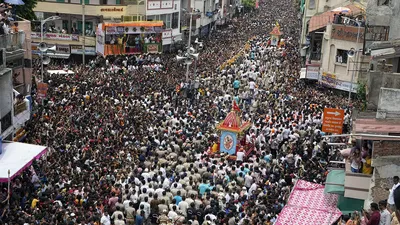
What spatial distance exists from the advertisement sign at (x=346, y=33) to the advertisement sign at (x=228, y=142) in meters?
15.2

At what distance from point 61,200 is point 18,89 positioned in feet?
40.0

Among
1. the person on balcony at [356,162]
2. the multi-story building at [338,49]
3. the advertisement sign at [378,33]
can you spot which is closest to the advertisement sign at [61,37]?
the multi-story building at [338,49]

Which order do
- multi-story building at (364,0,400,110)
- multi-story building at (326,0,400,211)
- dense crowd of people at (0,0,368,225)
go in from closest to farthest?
multi-story building at (326,0,400,211) < dense crowd of people at (0,0,368,225) < multi-story building at (364,0,400,110)

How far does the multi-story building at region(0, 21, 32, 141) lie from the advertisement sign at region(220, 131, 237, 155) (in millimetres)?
8032

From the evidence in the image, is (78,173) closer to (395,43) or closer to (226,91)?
(395,43)

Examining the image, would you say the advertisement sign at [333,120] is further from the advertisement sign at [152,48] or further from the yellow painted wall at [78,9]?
the yellow painted wall at [78,9]

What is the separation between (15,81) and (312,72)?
19865 millimetres

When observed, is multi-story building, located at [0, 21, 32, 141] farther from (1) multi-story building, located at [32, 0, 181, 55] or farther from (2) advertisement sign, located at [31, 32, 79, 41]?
(2) advertisement sign, located at [31, 32, 79, 41]

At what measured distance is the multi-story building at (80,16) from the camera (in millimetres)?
45969

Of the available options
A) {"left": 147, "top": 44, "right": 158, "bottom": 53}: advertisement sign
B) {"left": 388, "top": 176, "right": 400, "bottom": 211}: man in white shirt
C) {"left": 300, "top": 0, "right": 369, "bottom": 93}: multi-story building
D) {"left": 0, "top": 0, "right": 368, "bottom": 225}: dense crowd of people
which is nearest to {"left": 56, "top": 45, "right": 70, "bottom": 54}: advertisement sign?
{"left": 0, "top": 0, "right": 368, "bottom": 225}: dense crowd of people

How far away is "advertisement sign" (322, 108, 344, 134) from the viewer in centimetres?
2338

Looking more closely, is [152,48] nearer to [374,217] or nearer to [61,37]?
[61,37]

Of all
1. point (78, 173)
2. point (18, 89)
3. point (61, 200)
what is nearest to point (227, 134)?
point (78, 173)

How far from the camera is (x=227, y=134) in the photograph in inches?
984
